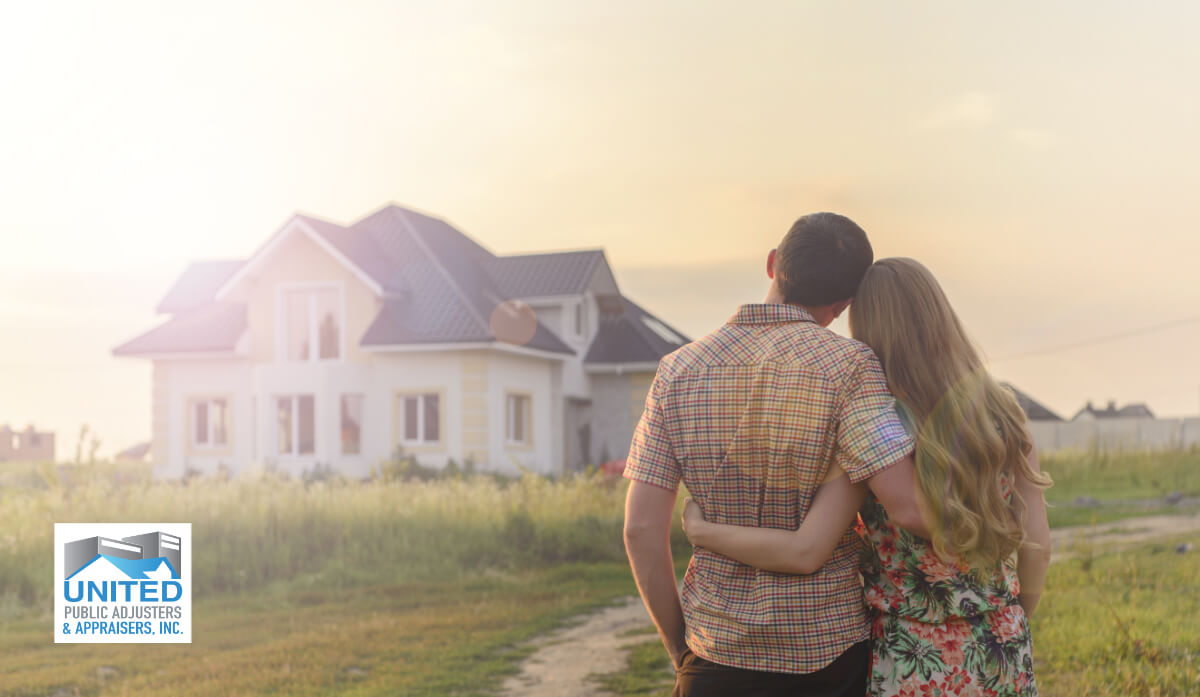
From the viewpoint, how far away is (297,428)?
2366 centimetres

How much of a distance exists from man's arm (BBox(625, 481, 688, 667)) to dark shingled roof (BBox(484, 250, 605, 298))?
22.6 m

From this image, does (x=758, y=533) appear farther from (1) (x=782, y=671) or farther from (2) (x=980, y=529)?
(2) (x=980, y=529)

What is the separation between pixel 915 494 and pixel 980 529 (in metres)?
0.22

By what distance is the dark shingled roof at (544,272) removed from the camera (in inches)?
1022

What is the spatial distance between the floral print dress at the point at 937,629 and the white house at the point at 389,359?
63.6 ft

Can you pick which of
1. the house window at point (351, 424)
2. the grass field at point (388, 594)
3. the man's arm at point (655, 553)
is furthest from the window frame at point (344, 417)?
the man's arm at point (655, 553)

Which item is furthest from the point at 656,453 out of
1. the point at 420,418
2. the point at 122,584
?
the point at 420,418

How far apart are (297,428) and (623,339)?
28.2ft

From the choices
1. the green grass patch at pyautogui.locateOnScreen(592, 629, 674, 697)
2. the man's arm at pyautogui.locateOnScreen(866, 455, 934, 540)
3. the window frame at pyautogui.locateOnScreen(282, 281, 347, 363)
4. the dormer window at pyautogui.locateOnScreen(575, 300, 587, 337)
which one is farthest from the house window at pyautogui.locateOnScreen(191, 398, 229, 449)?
the man's arm at pyautogui.locateOnScreen(866, 455, 934, 540)

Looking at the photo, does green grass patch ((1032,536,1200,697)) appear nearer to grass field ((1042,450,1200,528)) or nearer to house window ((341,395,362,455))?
grass field ((1042,450,1200,528))

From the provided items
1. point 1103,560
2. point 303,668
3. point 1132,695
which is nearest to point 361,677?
point 303,668

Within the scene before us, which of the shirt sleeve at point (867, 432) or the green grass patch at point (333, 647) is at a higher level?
the shirt sleeve at point (867, 432)

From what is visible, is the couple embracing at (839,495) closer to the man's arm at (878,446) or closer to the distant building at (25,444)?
the man's arm at (878,446)

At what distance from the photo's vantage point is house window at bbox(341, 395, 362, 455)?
23.5 metres
